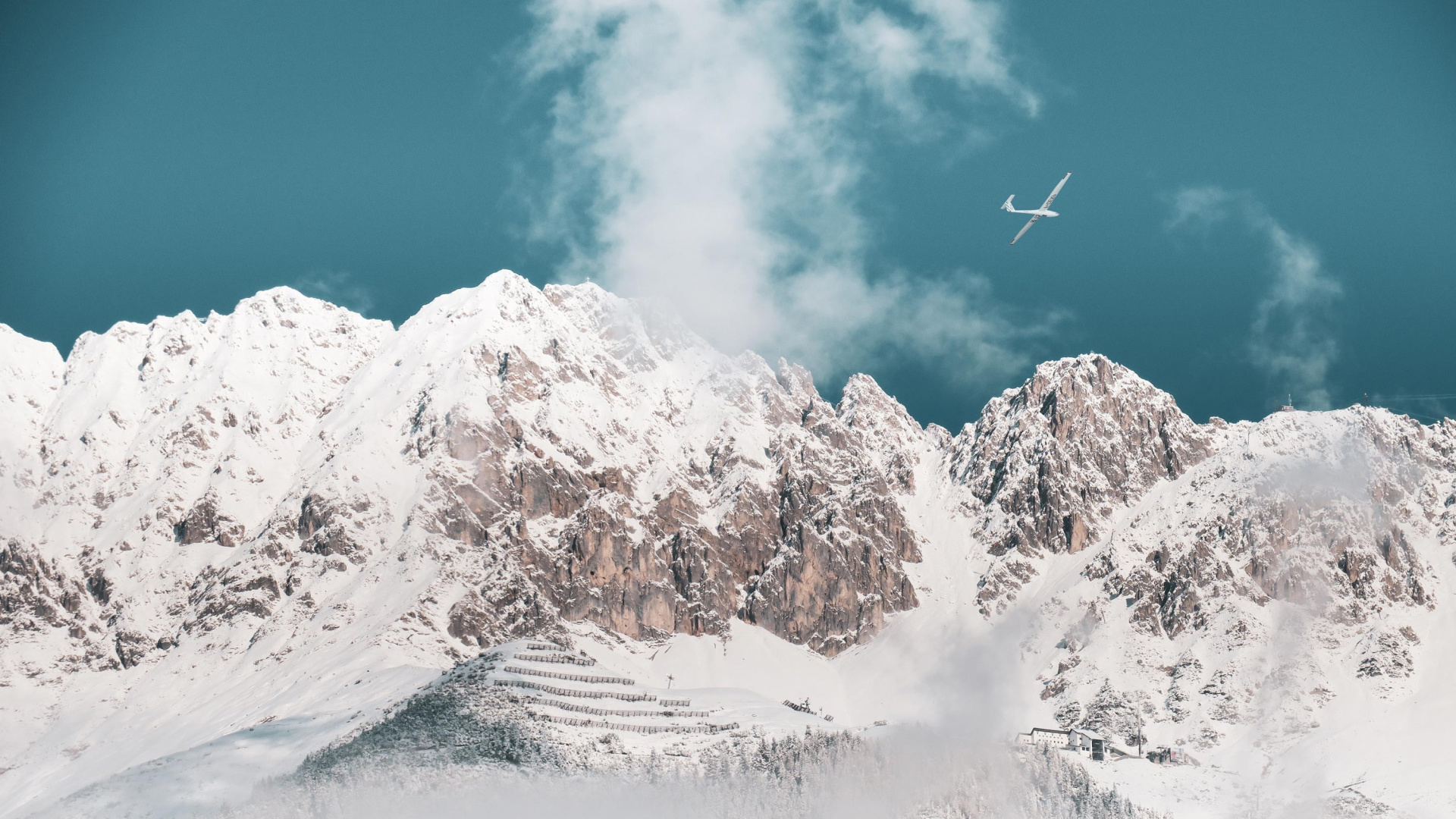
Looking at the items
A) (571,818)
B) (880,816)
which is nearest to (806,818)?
(880,816)

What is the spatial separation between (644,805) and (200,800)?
5106 centimetres

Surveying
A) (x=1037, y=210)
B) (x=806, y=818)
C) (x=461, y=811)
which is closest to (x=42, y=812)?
(x=461, y=811)

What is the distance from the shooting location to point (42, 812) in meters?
199

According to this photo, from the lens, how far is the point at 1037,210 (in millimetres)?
166625

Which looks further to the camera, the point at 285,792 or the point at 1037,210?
the point at 285,792

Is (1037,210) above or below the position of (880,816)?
above

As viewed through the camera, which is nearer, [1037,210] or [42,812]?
[1037,210]

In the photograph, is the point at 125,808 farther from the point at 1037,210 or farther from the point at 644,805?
the point at 1037,210

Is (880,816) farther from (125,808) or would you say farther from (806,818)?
(125,808)

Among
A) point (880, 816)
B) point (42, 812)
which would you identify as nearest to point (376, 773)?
point (42, 812)

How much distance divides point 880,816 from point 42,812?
9757 centimetres

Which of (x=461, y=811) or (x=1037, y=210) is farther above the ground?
(x=1037, y=210)

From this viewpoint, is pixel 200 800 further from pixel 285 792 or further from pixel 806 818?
pixel 806 818

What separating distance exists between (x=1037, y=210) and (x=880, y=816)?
2977 inches
